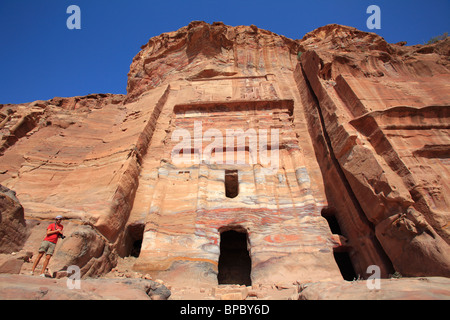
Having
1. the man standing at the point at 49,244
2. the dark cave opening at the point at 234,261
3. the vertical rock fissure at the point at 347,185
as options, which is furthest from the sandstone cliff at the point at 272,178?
the dark cave opening at the point at 234,261

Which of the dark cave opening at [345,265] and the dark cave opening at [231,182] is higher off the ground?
the dark cave opening at [231,182]

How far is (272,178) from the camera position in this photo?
9.36 meters

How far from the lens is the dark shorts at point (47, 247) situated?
5058 mm

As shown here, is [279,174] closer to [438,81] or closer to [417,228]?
[417,228]

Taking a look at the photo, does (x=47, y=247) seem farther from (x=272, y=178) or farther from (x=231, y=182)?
(x=272, y=178)

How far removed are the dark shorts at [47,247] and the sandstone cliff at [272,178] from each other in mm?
218

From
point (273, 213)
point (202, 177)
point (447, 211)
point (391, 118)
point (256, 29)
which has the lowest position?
point (447, 211)

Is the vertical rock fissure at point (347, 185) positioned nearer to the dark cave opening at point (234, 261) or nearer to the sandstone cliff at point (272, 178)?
the sandstone cliff at point (272, 178)

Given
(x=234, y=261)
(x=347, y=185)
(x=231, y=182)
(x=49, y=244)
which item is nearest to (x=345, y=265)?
(x=347, y=185)

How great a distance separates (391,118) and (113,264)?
946 cm

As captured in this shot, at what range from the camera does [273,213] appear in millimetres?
8117

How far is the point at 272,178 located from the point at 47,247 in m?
6.80
